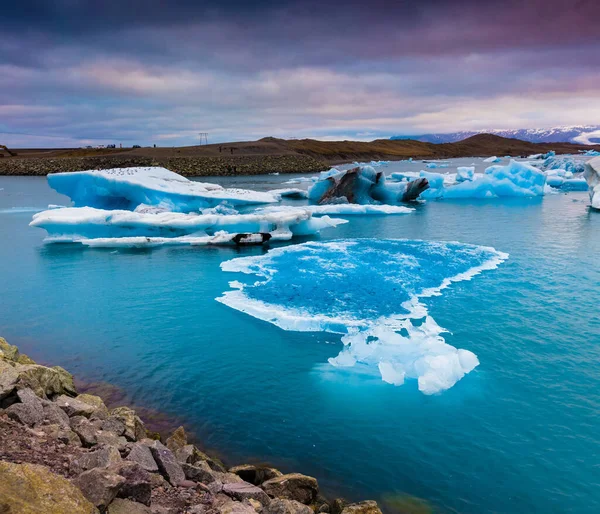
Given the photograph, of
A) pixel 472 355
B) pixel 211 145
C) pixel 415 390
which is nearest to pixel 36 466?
pixel 415 390

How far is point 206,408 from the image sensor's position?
6.01 meters

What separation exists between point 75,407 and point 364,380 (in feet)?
11.1

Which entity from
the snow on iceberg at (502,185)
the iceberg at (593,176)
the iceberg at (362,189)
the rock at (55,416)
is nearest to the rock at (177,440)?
the rock at (55,416)

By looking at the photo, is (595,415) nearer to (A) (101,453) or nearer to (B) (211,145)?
(A) (101,453)

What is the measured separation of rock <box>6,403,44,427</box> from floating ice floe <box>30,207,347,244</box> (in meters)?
11.7

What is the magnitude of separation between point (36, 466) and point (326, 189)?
963 inches

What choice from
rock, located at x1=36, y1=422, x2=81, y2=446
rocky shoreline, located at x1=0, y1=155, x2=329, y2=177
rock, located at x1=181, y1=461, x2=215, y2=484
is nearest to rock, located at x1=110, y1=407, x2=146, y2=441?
rock, located at x1=36, y1=422, x2=81, y2=446

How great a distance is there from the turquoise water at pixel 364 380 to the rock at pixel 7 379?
1622mm

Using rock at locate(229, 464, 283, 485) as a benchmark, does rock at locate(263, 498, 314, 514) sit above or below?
above

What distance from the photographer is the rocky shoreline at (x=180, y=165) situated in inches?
2131

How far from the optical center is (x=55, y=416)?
4.42 metres

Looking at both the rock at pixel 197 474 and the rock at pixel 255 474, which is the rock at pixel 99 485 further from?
the rock at pixel 255 474

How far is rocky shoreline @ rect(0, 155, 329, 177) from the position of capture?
54.1m

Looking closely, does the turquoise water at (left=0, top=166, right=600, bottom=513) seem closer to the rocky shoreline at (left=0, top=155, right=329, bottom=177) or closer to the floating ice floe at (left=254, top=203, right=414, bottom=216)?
the floating ice floe at (left=254, top=203, right=414, bottom=216)
